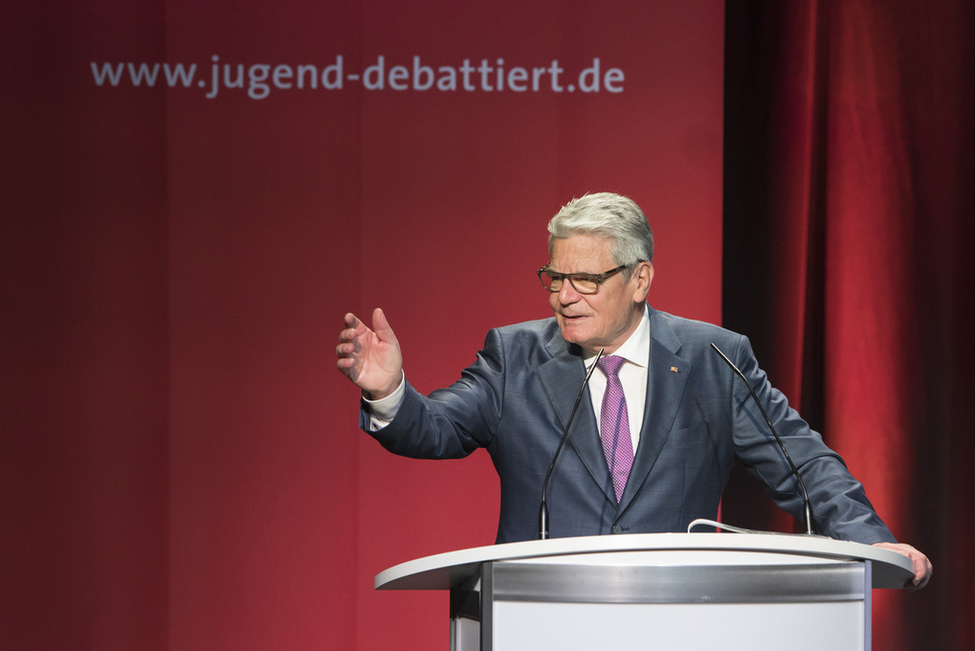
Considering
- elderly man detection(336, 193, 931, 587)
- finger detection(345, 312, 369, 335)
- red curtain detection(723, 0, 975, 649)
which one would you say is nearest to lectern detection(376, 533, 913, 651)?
finger detection(345, 312, 369, 335)

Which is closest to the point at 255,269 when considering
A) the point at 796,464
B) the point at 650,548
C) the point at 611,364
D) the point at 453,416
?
the point at 453,416

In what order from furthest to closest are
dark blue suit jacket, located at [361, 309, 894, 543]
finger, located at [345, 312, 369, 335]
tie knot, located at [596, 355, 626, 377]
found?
tie knot, located at [596, 355, 626, 377], dark blue suit jacket, located at [361, 309, 894, 543], finger, located at [345, 312, 369, 335]

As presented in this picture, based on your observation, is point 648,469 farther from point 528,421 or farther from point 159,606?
point 159,606

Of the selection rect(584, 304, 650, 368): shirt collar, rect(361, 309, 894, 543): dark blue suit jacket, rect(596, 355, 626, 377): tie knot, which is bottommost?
rect(361, 309, 894, 543): dark blue suit jacket

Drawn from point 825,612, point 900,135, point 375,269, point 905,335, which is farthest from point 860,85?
point 825,612

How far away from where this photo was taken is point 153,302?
338cm

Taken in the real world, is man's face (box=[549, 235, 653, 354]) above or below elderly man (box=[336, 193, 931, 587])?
above

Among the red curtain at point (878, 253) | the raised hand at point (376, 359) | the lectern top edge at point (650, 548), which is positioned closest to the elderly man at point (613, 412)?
the raised hand at point (376, 359)

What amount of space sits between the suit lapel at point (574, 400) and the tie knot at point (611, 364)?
5cm

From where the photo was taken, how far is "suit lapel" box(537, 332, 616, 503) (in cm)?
207

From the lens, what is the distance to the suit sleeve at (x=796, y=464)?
1865mm

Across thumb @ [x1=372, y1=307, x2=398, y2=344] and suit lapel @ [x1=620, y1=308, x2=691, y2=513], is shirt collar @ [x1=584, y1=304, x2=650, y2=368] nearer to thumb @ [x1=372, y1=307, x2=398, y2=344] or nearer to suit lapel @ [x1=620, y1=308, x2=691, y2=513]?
suit lapel @ [x1=620, y1=308, x2=691, y2=513]

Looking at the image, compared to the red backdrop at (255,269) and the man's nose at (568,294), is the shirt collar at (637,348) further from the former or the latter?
the red backdrop at (255,269)

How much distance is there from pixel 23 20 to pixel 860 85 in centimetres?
281
